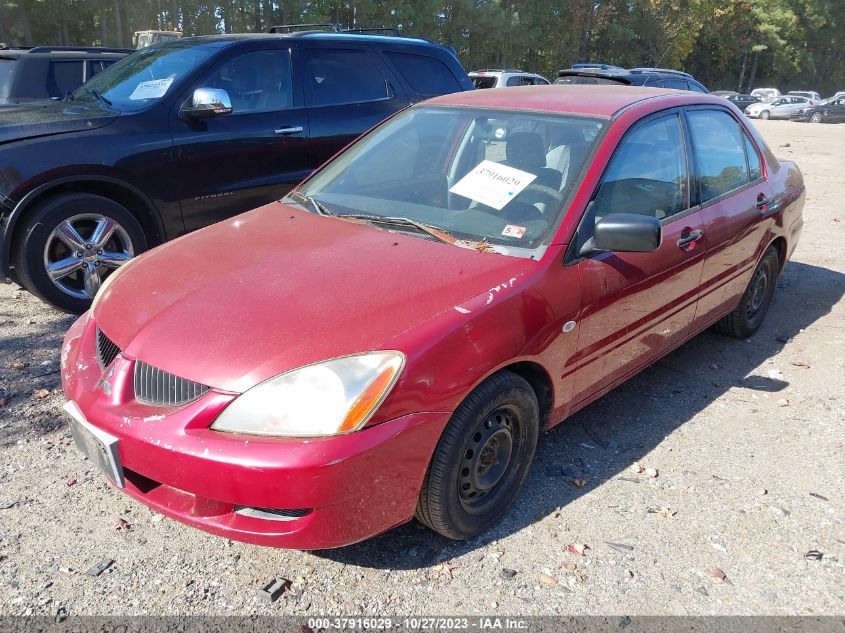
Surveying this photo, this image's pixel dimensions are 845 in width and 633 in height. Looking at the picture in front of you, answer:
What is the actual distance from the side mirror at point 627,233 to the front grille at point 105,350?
2.00 metres

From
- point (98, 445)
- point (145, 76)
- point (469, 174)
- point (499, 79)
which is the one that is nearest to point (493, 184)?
point (469, 174)

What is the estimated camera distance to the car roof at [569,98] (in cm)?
348

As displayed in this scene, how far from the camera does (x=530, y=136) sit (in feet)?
11.2

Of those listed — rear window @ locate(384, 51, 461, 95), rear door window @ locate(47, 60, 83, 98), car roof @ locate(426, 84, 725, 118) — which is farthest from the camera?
rear door window @ locate(47, 60, 83, 98)

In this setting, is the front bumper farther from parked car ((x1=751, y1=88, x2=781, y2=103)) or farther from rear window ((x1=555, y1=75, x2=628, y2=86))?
parked car ((x1=751, y1=88, x2=781, y2=103))

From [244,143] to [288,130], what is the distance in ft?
1.34

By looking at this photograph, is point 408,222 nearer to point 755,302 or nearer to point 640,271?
point 640,271

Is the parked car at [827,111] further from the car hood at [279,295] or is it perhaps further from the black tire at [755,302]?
the car hood at [279,295]

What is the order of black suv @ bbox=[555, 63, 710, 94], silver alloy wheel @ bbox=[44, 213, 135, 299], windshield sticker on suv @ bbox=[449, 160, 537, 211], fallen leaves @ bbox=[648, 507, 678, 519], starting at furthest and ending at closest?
1. black suv @ bbox=[555, 63, 710, 94]
2. silver alloy wheel @ bbox=[44, 213, 135, 299]
3. windshield sticker on suv @ bbox=[449, 160, 537, 211]
4. fallen leaves @ bbox=[648, 507, 678, 519]

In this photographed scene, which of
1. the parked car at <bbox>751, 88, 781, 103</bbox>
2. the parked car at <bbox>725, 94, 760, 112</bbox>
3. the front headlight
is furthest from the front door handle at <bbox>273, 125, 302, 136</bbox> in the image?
the parked car at <bbox>751, 88, 781, 103</bbox>

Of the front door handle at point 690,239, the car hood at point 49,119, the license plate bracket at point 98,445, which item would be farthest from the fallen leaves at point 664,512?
the car hood at point 49,119

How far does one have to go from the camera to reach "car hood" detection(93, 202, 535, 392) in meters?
2.38

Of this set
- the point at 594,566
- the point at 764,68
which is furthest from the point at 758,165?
the point at 764,68

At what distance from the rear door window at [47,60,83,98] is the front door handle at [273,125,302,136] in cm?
359
